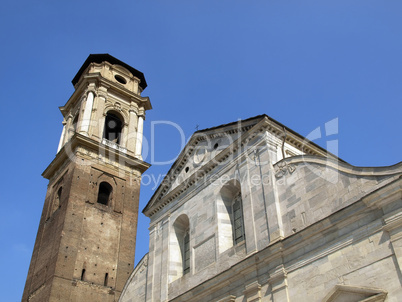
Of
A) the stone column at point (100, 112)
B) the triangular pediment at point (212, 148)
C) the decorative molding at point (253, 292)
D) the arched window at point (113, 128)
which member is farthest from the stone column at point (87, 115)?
the decorative molding at point (253, 292)

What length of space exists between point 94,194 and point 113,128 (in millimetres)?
7381

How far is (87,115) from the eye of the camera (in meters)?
30.6

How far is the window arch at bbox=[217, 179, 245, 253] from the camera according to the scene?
14.8m

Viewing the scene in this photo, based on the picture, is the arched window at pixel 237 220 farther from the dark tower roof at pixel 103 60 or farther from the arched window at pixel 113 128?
the dark tower roof at pixel 103 60

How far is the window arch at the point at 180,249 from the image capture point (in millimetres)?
16375

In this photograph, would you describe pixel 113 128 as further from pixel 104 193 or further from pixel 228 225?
pixel 228 225

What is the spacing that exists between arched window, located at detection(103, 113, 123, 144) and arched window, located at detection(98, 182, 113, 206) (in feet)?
15.8

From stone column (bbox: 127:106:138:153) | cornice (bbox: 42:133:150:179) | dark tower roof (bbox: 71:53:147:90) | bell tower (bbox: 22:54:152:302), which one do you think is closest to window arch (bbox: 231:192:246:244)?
bell tower (bbox: 22:54:152:302)

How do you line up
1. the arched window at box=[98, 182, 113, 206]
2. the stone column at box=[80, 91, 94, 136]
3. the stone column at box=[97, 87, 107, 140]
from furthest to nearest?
the stone column at box=[97, 87, 107, 140] → the stone column at box=[80, 91, 94, 136] → the arched window at box=[98, 182, 113, 206]

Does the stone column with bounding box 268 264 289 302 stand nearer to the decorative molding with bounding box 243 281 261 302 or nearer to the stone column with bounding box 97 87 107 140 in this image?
the decorative molding with bounding box 243 281 261 302

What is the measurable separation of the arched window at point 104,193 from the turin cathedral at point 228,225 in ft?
0.23

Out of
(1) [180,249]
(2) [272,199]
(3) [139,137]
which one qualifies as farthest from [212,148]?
(3) [139,137]

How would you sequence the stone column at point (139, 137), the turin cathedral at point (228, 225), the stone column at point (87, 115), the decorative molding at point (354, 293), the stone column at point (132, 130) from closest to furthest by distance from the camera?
1. the decorative molding at point (354, 293)
2. the turin cathedral at point (228, 225)
3. the stone column at point (87, 115)
4. the stone column at point (139, 137)
5. the stone column at point (132, 130)

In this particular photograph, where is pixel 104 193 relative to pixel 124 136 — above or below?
below
